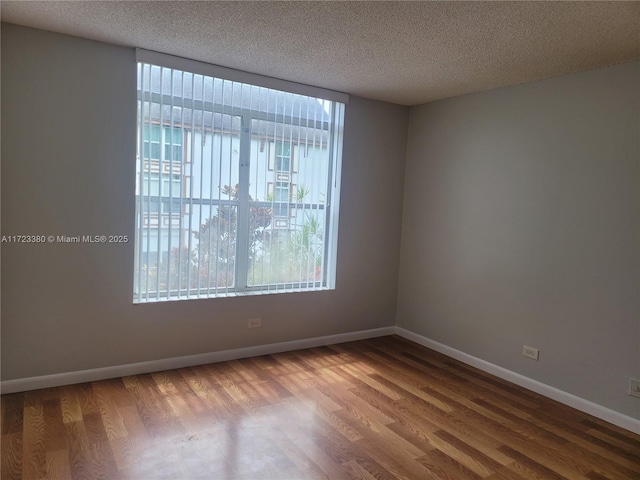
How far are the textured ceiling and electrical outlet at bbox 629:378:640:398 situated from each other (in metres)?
2.08

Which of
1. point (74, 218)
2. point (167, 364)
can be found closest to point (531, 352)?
point (167, 364)

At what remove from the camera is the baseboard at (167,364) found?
117 inches

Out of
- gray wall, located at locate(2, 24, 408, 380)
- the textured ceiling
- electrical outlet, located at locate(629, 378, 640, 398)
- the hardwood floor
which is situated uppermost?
the textured ceiling

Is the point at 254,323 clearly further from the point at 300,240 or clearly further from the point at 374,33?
the point at 374,33

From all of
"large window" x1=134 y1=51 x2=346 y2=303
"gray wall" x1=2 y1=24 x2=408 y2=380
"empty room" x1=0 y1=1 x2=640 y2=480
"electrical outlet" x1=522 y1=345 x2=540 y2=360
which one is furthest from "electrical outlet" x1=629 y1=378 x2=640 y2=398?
"gray wall" x1=2 y1=24 x2=408 y2=380

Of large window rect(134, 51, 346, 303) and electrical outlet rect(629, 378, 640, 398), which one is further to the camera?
large window rect(134, 51, 346, 303)

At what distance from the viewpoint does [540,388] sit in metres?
3.36

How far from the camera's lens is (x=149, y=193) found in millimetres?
3277

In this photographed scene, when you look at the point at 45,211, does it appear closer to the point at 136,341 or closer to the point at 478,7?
the point at 136,341

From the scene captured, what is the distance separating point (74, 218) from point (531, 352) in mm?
3553

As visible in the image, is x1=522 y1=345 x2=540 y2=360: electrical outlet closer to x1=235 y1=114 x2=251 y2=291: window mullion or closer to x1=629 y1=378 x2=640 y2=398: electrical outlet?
x1=629 y1=378 x2=640 y2=398: electrical outlet

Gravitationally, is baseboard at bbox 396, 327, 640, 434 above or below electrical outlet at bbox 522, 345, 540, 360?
below

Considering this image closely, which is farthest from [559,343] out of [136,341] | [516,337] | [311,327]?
[136,341]

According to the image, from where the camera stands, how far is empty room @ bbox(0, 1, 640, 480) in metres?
2.44
